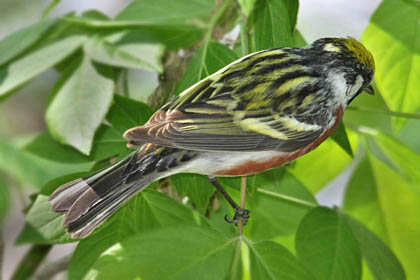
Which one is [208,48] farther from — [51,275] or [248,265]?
[51,275]

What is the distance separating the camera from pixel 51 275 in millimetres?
2320

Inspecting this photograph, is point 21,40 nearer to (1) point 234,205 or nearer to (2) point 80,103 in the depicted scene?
(2) point 80,103

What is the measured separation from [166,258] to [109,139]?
51 centimetres

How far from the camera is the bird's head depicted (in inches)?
66.7

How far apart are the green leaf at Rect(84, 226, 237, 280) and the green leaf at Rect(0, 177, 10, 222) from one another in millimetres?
231

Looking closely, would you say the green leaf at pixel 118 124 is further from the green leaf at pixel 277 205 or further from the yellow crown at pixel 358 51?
the yellow crown at pixel 358 51

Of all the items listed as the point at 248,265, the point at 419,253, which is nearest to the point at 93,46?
the point at 248,265

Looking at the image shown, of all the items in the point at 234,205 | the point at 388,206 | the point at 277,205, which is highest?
the point at 234,205

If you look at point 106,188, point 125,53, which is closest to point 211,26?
point 125,53

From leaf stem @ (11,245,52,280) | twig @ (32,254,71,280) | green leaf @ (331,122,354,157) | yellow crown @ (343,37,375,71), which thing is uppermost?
yellow crown @ (343,37,375,71)

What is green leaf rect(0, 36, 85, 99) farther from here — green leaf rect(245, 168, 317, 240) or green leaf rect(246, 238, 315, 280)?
green leaf rect(246, 238, 315, 280)

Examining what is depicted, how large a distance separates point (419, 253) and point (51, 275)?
128 cm

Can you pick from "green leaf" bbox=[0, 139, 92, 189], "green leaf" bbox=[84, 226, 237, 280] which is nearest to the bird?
"green leaf" bbox=[84, 226, 237, 280]

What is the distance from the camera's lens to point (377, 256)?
1.84 meters
